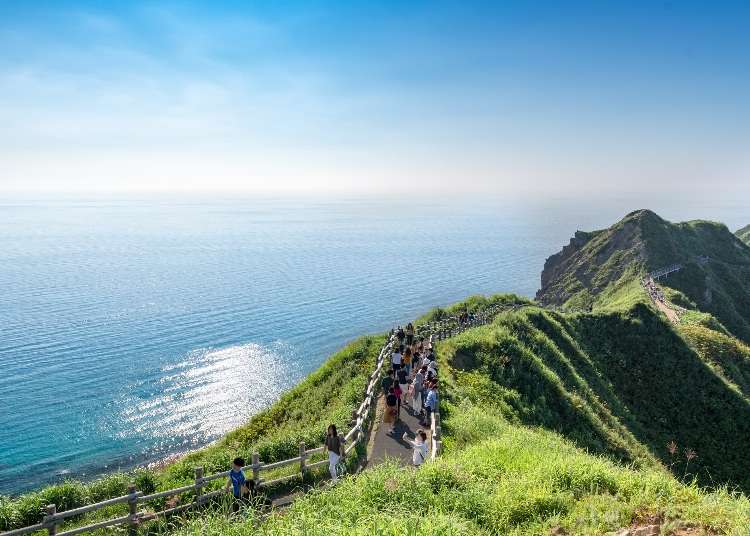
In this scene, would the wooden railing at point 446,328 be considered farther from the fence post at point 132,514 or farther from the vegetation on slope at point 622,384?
the fence post at point 132,514

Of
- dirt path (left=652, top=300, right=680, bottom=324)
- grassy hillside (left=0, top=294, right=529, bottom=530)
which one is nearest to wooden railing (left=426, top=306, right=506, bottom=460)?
grassy hillside (left=0, top=294, right=529, bottom=530)

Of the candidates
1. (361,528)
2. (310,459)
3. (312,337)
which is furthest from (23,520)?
(312,337)

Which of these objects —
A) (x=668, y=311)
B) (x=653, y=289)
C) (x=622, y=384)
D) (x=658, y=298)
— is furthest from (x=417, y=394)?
(x=653, y=289)

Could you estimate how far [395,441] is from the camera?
724 inches

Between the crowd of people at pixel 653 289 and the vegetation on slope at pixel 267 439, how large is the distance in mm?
40797

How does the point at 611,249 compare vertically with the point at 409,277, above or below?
above

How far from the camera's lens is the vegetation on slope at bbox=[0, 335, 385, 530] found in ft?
45.6

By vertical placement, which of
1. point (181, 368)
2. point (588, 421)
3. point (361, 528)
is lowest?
point (181, 368)

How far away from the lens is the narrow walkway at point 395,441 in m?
16.8

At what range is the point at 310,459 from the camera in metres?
16.7

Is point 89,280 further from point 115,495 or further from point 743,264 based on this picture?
point 743,264

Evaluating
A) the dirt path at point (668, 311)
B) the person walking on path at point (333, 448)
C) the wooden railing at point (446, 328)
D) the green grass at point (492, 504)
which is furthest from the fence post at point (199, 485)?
the dirt path at point (668, 311)

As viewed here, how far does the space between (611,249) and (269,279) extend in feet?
223

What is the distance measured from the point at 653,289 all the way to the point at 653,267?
490 inches
